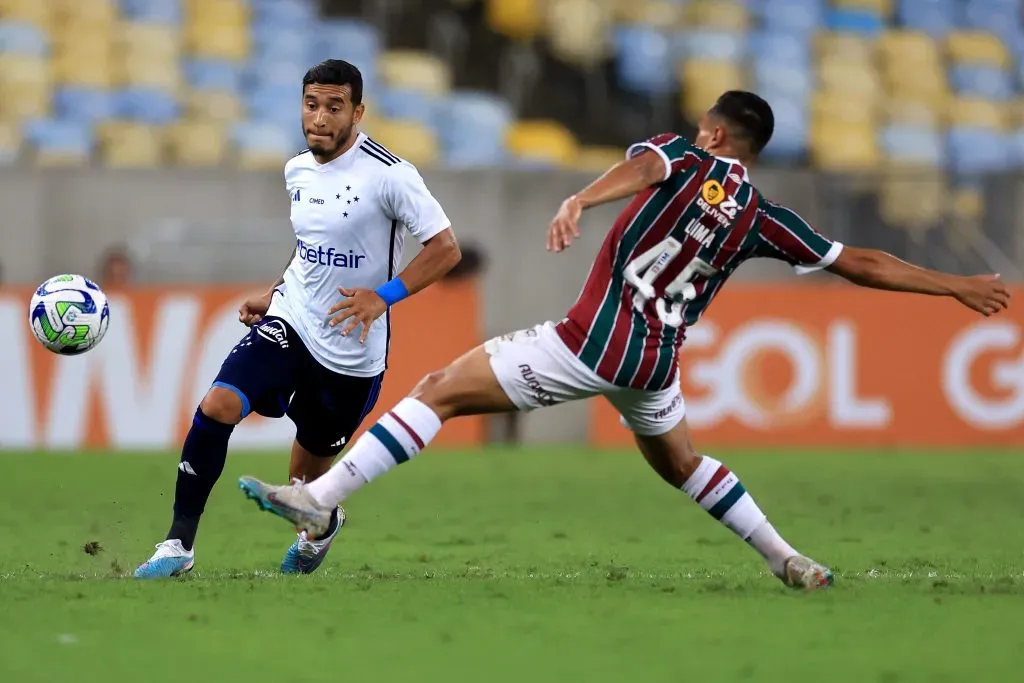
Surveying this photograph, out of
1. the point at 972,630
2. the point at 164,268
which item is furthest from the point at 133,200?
the point at 972,630

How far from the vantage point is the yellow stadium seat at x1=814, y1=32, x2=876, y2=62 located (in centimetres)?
2197

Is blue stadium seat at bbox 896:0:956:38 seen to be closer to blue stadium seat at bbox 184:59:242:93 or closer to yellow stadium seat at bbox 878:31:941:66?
yellow stadium seat at bbox 878:31:941:66

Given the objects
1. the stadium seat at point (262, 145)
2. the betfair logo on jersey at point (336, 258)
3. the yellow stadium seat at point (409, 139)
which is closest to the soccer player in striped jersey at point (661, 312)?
the betfair logo on jersey at point (336, 258)

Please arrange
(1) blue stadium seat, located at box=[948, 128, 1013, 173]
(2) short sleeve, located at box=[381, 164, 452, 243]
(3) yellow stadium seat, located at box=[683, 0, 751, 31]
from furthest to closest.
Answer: (3) yellow stadium seat, located at box=[683, 0, 751, 31] < (1) blue stadium seat, located at box=[948, 128, 1013, 173] < (2) short sleeve, located at box=[381, 164, 452, 243]

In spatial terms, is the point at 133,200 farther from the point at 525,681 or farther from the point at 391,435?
the point at 525,681

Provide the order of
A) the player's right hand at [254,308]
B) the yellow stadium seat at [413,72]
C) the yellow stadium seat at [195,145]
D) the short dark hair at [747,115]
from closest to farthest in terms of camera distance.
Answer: the short dark hair at [747,115], the player's right hand at [254,308], the yellow stadium seat at [195,145], the yellow stadium seat at [413,72]

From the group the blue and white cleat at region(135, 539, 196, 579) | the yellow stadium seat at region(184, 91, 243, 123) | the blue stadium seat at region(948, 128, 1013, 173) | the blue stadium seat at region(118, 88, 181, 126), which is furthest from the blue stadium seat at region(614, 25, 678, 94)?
the blue and white cleat at region(135, 539, 196, 579)

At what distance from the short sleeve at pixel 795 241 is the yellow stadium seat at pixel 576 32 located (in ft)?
45.6

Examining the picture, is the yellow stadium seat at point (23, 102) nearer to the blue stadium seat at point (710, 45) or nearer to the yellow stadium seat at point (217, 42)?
the yellow stadium seat at point (217, 42)

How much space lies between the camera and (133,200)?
17.8 meters

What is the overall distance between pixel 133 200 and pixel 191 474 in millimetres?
11290

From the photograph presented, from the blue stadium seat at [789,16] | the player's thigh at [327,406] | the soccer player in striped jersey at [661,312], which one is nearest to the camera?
the soccer player in striped jersey at [661,312]

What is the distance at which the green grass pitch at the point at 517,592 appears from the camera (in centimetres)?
521

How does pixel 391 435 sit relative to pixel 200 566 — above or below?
above
